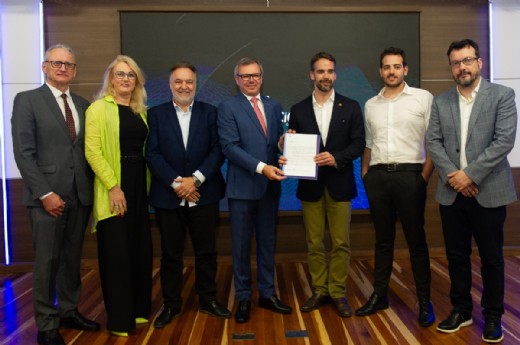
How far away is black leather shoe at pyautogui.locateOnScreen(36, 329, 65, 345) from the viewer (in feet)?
9.61

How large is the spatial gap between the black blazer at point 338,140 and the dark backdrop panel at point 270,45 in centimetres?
151

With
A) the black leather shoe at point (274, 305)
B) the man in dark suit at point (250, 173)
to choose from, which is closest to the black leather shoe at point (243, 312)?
the man in dark suit at point (250, 173)

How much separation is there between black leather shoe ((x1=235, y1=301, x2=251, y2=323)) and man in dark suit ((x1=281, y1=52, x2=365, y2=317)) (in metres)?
0.40

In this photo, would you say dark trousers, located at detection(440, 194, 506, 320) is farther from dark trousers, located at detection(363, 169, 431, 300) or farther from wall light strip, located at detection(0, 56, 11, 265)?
wall light strip, located at detection(0, 56, 11, 265)

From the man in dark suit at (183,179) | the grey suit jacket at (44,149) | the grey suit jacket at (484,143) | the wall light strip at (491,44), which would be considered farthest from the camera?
the wall light strip at (491,44)

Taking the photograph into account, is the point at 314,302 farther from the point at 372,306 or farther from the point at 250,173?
the point at 250,173

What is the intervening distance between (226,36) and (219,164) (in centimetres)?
191

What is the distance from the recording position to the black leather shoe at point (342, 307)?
3.28 m

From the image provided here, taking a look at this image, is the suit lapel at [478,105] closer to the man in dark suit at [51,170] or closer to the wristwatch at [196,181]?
the wristwatch at [196,181]

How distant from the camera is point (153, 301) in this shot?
3762 mm

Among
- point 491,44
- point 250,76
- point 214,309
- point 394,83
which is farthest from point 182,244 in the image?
point 491,44

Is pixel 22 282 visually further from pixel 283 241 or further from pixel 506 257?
pixel 506 257

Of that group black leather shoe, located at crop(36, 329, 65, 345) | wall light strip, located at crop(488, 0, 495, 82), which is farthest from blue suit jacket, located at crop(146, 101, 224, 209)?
wall light strip, located at crop(488, 0, 495, 82)

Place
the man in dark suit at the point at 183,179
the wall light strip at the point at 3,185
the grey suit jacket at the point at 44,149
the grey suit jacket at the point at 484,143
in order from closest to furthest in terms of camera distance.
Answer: the grey suit jacket at the point at 484,143, the grey suit jacket at the point at 44,149, the man in dark suit at the point at 183,179, the wall light strip at the point at 3,185
